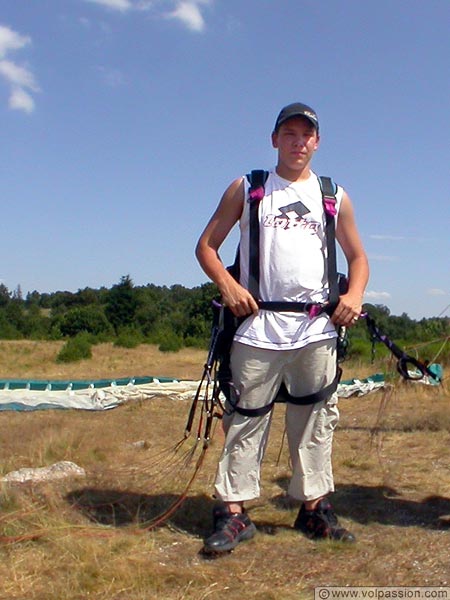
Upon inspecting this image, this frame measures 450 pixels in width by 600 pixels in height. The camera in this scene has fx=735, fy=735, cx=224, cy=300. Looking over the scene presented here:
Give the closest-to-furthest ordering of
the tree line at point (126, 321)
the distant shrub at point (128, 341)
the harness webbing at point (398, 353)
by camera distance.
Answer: the harness webbing at point (398, 353) < the distant shrub at point (128, 341) < the tree line at point (126, 321)

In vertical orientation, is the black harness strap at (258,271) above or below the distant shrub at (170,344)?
above

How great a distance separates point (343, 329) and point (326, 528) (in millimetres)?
914

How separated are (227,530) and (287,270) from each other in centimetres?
118

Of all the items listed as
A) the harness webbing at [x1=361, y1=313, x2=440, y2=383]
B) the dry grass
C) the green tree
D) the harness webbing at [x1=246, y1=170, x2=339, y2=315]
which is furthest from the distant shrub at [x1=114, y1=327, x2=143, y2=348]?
the harness webbing at [x1=246, y1=170, x2=339, y2=315]

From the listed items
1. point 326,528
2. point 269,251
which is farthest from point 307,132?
point 326,528

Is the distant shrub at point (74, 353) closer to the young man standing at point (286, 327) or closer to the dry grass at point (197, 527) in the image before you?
the dry grass at point (197, 527)

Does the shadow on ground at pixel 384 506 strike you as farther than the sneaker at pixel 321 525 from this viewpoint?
Yes

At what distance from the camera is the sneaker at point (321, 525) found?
3.32 meters

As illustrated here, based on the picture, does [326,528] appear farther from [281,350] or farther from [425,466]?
[425,466]

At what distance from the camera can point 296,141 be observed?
Result: 11.0 feet

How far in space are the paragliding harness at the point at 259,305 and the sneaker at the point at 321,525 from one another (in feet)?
1.73

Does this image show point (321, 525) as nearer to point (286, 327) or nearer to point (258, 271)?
point (286, 327)

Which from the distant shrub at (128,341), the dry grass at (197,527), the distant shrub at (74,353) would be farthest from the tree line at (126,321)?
the dry grass at (197,527)

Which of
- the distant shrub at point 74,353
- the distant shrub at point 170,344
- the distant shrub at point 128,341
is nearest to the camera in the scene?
the distant shrub at point 74,353
